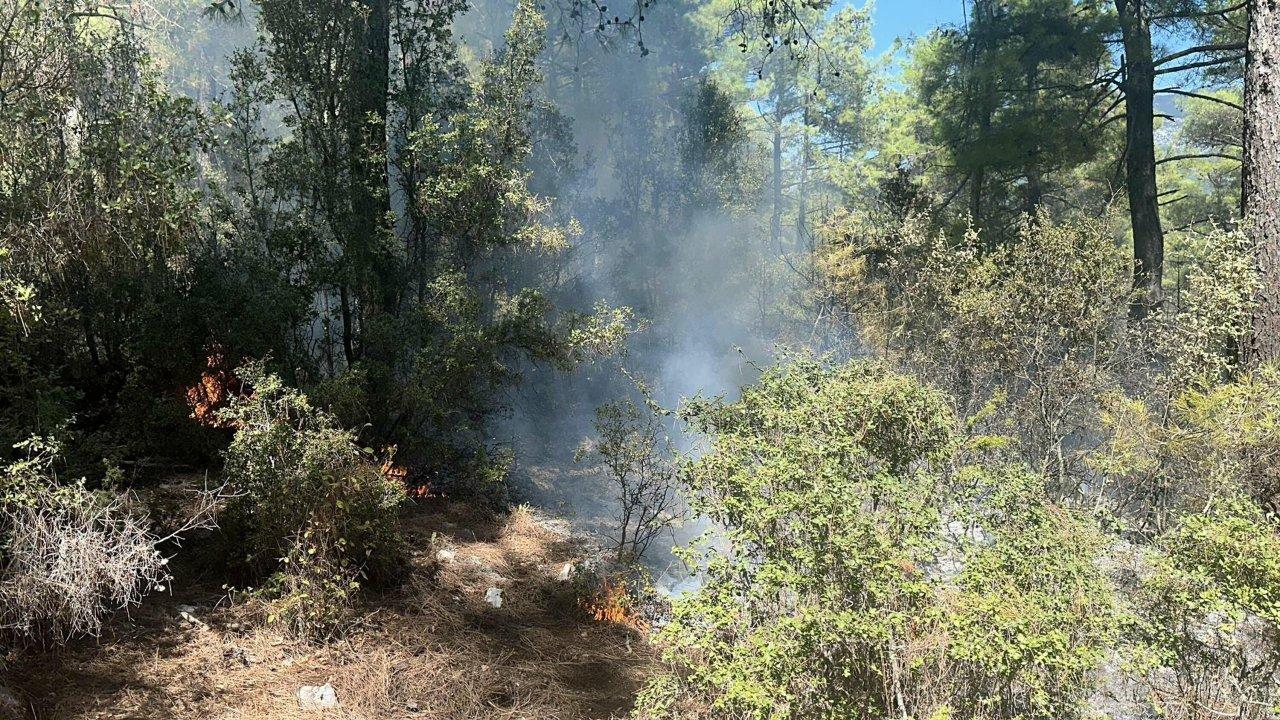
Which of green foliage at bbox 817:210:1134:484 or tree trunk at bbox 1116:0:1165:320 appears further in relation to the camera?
tree trunk at bbox 1116:0:1165:320

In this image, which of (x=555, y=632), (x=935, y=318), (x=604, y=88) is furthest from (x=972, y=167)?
(x=604, y=88)

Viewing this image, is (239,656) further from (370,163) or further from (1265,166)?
(1265,166)

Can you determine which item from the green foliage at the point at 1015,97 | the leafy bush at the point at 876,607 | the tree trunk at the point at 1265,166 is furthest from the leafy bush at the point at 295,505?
the green foliage at the point at 1015,97

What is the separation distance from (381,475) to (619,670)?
2068mm

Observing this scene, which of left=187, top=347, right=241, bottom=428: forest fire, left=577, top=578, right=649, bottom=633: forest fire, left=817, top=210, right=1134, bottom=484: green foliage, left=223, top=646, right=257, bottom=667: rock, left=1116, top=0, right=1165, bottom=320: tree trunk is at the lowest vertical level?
left=223, top=646, right=257, bottom=667: rock

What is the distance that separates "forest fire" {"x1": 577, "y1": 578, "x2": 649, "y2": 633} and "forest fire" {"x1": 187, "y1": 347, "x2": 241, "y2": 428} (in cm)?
368

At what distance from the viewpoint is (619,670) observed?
498 centimetres

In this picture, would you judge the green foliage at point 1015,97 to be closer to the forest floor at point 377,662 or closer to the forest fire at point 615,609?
the forest fire at point 615,609

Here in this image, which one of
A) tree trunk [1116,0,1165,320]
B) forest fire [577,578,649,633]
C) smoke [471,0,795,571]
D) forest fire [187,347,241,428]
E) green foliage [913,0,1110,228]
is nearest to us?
forest fire [577,578,649,633]

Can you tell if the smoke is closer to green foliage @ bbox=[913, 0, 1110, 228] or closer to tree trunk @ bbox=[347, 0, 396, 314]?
green foliage @ bbox=[913, 0, 1110, 228]

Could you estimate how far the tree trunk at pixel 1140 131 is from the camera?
10.1m

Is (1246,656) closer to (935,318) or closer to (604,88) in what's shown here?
(935,318)

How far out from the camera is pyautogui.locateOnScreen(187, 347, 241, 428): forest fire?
6664 mm

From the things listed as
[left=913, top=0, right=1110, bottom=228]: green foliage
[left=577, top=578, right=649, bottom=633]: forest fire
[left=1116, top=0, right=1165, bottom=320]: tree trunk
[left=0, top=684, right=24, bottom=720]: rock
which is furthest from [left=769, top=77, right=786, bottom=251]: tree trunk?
[left=0, top=684, right=24, bottom=720]: rock
